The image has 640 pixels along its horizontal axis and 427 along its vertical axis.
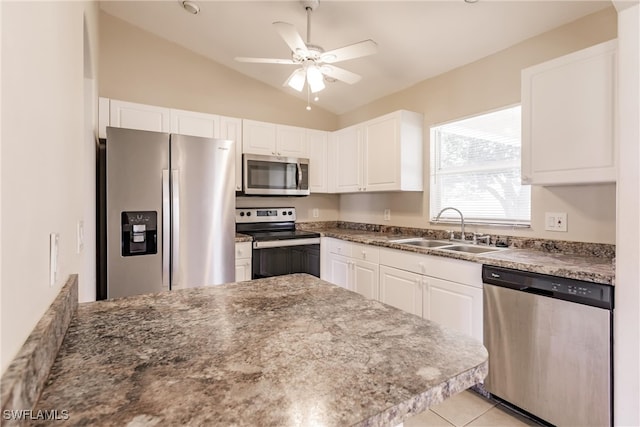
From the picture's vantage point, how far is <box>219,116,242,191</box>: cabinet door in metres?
3.12

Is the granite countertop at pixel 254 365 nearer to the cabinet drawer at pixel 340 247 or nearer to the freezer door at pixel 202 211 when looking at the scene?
the freezer door at pixel 202 211

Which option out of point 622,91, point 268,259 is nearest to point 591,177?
point 622,91

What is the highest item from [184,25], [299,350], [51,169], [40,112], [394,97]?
[184,25]

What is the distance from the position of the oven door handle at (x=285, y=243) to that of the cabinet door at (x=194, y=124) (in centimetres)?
114

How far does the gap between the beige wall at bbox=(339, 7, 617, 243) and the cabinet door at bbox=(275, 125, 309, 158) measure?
843 mm

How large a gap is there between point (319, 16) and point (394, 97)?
1.28 meters

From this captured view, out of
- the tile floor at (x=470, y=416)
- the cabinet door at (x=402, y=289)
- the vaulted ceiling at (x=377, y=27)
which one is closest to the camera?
the tile floor at (x=470, y=416)

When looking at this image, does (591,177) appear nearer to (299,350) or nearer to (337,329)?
(337,329)

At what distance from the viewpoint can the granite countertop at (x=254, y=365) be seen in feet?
1.71

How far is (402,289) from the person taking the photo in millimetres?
2461

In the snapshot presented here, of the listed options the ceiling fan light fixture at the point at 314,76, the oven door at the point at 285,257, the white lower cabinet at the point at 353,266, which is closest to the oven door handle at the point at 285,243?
the oven door at the point at 285,257

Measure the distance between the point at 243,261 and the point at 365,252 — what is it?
1084 mm

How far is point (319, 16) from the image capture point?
2.39 m

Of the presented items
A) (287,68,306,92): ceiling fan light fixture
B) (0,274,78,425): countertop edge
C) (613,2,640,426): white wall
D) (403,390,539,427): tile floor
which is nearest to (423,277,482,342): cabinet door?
(403,390,539,427): tile floor
